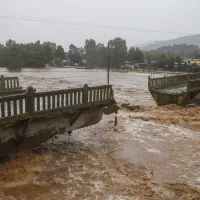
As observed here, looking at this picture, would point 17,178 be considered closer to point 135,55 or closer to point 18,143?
point 18,143

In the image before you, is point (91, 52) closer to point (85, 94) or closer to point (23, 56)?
point (23, 56)

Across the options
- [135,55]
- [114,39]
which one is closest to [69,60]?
[114,39]

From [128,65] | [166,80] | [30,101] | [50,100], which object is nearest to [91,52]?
[128,65]

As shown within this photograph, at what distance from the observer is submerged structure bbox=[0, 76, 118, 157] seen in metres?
7.84

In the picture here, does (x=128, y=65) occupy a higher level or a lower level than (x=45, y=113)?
higher

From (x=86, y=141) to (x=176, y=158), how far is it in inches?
141

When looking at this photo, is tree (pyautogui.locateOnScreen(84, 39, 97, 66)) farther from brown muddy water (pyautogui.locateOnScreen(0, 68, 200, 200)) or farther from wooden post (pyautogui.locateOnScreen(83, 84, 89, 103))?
wooden post (pyautogui.locateOnScreen(83, 84, 89, 103))

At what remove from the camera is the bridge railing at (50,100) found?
7.68 m

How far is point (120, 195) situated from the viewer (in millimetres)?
6840

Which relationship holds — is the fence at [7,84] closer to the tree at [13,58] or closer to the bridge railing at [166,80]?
the bridge railing at [166,80]

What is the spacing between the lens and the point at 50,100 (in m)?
8.80

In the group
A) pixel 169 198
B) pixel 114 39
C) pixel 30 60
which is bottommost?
pixel 169 198

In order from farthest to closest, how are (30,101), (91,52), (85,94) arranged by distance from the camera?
(91,52) → (85,94) → (30,101)

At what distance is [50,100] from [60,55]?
8566cm
